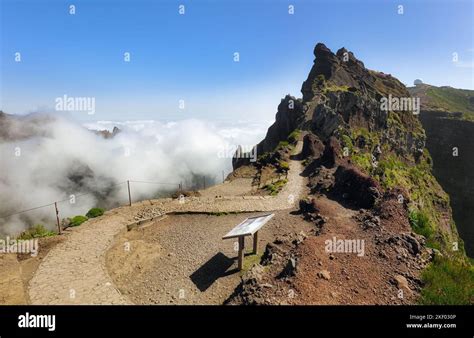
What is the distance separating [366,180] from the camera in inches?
864

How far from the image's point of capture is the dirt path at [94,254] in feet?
37.9

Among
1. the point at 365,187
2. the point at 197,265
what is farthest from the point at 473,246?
the point at 197,265

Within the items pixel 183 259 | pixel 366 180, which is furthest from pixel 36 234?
pixel 366 180

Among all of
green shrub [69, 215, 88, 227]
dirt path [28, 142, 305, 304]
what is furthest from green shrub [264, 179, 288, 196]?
green shrub [69, 215, 88, 227]

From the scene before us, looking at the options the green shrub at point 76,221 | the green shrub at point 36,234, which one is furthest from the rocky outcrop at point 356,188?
the green shrub at point 36,234

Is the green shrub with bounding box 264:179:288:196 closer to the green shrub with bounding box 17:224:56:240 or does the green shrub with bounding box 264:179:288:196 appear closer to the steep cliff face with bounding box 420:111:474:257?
the green shrub with bounding box 17:224:56:240

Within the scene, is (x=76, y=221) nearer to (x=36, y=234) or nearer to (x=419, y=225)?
(x=36, y=234)

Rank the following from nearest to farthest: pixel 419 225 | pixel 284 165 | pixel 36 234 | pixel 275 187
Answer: pixel 36 234 → pixel 419 225 → pixel 275 187 → pixel 284 165

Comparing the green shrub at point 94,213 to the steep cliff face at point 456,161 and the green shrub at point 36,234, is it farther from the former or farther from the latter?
the steep cliff face at point 456,161

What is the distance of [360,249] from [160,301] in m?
9.81

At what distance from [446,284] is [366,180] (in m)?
11.2

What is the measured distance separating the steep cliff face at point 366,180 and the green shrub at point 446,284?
43mm

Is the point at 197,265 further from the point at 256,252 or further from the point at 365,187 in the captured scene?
the point at 365,187
